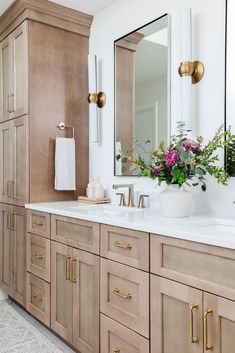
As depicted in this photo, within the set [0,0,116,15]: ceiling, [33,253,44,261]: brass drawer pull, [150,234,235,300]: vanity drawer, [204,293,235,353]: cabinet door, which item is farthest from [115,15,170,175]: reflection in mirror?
[204,293,235,353]: cabinet door

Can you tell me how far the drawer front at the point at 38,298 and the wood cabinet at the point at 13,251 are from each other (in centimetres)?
11

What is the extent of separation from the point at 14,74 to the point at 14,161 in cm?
70

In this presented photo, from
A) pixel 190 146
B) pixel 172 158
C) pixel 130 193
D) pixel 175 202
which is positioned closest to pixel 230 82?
pixel 190 146

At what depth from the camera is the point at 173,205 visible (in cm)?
170

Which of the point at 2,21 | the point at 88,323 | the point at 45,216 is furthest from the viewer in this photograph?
the point at 2,21

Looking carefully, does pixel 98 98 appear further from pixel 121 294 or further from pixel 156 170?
pixel 121 294

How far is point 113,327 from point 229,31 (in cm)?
162

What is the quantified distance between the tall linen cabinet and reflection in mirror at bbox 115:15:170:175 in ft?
1.42

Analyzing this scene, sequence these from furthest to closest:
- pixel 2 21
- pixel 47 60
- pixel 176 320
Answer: pixel 2 21 → pixel 47 60 → pixel 176 320

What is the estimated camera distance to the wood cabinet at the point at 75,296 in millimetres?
1812

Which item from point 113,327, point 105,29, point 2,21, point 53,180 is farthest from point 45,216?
point 2,21

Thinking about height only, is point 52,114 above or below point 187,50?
below

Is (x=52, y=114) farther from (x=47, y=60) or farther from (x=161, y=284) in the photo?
(x=161, y=284)

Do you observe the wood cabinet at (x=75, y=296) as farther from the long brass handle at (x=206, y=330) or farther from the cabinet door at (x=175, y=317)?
the long brass handle at (x=206, y=330)
